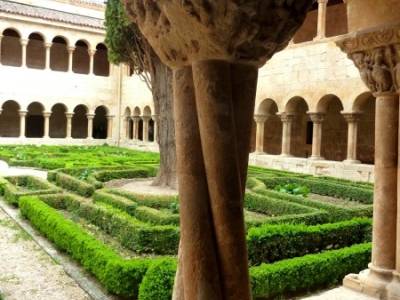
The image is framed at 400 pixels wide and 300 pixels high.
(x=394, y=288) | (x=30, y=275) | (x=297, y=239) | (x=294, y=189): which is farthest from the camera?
(x=294, y=189)

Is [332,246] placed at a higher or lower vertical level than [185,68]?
lower

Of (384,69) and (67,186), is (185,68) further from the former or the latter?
(67,186)

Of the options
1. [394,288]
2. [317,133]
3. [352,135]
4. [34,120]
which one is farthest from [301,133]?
[394,288]

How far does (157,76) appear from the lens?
1362 centimetres

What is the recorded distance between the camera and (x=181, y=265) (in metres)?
2.41

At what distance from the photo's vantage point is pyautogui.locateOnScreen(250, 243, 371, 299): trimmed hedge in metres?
5.93

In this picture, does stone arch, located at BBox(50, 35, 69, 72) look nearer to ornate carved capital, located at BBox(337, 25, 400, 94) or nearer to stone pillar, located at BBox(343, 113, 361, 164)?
stone pillar, located at BBox(343, 113, 361, 164)

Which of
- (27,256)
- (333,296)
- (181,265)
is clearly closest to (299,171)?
(27,256)

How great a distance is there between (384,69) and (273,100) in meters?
16.0

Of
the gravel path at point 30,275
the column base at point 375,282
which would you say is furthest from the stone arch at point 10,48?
the column base at point 375,282

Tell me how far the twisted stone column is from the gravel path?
4.32m

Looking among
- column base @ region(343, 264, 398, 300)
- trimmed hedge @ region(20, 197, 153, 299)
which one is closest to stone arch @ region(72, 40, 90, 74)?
trimmed hedge @ region(20, 197, 153, 299)

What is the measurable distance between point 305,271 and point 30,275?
13.1 feet

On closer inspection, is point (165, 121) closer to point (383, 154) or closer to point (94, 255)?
point (94, 255)
